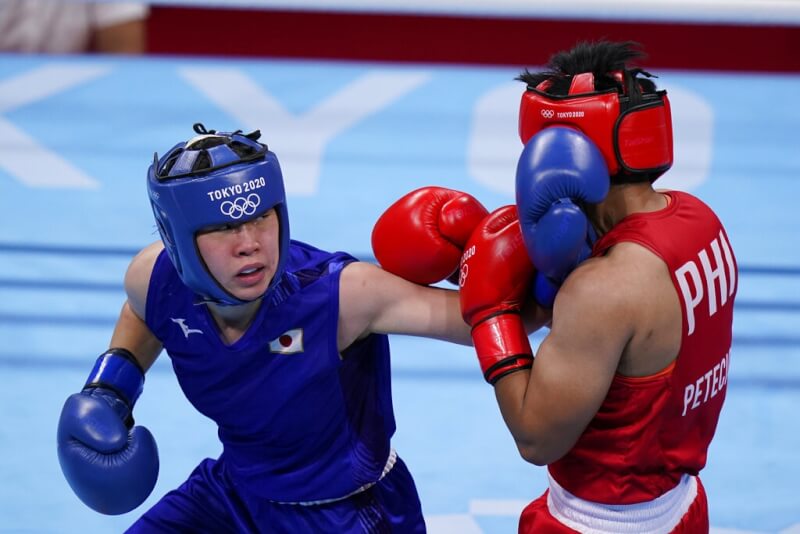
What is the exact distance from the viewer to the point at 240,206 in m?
2.15

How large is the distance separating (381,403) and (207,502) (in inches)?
17.7

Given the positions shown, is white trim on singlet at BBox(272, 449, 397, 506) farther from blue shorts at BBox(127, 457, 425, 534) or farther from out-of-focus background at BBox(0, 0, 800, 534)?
out-of-focus background at BBox(0, 0, 800, 534)

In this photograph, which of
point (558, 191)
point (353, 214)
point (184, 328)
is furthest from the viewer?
point (353, 214)

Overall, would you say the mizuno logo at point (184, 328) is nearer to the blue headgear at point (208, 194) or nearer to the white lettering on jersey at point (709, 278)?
the blue headgear at point (208, 194)

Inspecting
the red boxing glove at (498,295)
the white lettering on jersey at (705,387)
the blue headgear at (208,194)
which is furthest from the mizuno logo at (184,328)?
the white lettering on jersey at (705,387)

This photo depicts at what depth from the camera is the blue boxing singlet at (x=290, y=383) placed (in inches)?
90.0

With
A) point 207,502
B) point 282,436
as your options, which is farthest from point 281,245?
point 207,502

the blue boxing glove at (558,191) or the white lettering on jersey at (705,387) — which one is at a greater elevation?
the blue boxing glove at (558,191)

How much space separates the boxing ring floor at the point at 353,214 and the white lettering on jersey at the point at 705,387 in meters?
1.14

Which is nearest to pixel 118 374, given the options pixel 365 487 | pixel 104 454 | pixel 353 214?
pixel 104 454

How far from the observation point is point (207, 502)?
8.15 feet

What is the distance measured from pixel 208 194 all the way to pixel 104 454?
61 cm

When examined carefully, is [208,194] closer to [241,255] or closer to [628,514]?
[241,255]

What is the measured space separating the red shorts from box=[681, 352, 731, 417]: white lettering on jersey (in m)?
0.26
